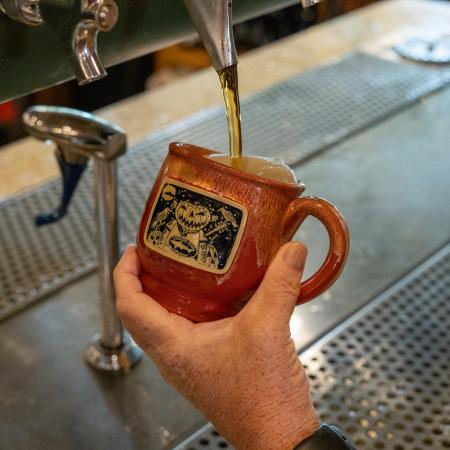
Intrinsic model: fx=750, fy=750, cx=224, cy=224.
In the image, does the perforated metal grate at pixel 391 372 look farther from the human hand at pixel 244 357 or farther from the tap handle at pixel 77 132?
the tap handle at pixel 77 132

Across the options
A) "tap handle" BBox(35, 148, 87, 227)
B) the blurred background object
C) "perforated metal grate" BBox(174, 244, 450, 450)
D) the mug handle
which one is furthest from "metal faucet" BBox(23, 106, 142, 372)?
the blurred background object

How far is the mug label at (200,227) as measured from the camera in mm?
550

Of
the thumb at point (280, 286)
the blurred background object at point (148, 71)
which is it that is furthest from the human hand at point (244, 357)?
the blurred background object at point (148, 71)

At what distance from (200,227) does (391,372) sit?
1.51ft

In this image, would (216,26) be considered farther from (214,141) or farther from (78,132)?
(214,141)

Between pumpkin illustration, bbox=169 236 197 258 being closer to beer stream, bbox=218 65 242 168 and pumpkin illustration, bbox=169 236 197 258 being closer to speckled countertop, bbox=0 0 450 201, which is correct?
beer stream, bbox=218 65 242 168

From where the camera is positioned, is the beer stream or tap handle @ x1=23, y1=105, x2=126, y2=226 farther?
tap handle @ x1=23, y1=105, x2=126, y2=226

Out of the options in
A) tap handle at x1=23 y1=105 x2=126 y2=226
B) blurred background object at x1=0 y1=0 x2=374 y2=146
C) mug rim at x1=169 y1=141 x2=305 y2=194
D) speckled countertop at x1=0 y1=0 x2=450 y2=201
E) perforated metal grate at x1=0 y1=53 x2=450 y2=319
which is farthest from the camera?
blurred background object at x1=0 y1=0 x2=374 y2=146

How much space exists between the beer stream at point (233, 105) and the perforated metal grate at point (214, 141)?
0.50 m

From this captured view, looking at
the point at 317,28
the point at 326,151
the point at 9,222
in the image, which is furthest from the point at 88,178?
the point at 317,28

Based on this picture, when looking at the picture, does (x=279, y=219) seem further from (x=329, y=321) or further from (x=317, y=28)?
(x=317, y=28)

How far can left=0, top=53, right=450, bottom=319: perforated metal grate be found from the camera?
41.6 inches

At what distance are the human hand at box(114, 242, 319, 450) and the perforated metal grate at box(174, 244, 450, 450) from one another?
22 cm

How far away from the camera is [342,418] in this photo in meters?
0.84
